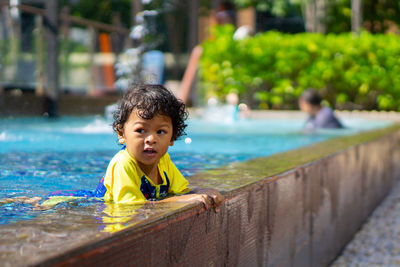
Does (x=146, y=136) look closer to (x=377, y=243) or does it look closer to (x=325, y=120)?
(x=377, y=243)

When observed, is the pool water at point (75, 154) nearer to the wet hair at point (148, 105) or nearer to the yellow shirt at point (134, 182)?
the yellow shirt at point (134, 182)

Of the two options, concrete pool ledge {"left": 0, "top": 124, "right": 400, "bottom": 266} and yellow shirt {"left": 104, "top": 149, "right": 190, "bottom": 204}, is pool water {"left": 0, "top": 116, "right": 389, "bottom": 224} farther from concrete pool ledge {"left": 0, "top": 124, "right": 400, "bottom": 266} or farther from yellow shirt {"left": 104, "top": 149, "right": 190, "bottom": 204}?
concrete pool ledge {"left": 0, "top": 124, "right": 400, "bottom": 266}

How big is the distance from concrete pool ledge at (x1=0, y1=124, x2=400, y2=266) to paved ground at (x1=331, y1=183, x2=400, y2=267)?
97 mm

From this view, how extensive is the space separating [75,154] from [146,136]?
290cm

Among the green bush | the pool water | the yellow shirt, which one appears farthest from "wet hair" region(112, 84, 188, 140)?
the green bush

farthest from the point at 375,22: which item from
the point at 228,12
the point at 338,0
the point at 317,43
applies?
the point at 317,43

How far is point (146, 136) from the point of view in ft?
8.10

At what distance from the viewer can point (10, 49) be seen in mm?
10781

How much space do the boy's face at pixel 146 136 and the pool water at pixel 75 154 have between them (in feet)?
1.64

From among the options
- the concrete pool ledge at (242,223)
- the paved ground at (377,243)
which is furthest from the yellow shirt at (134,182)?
the paved ground at (377,243)

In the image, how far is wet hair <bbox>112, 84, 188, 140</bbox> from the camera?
2436 millimetres

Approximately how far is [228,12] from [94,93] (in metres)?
9.78

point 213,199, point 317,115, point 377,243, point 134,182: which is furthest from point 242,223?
point 317,115

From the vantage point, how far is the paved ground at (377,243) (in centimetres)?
452
